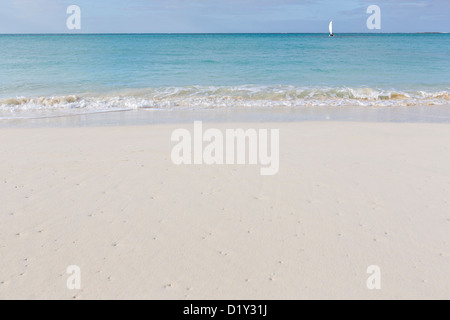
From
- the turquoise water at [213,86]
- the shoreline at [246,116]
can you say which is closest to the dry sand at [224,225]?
the shoreline at [246,116]

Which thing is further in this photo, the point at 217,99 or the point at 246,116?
the point at 217,99

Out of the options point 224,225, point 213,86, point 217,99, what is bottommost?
point 224,225

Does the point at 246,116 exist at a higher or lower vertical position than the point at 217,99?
lower

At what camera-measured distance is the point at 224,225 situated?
4.39 meters

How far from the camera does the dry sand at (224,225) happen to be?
3402 mm

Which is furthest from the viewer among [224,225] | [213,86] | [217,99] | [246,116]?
[213,86]

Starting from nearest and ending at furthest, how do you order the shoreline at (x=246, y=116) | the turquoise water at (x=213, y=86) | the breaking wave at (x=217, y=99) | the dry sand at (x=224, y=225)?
the dry sand at (x=224, y=225) < the shoreline at (x=246, y=116) < the breaking wave at (x=217, y=99) < the turquoise water at (x=213, y=86)

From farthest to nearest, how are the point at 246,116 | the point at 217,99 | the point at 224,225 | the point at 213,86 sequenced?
the point at 213,86 → the point at 217,99 → the point at 246,116 → the point at 224,225

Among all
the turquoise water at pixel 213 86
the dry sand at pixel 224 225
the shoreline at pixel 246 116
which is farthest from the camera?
the turquoise water at pixel 213 86

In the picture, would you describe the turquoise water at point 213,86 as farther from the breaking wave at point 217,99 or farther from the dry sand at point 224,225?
the dry sand at point 224,225

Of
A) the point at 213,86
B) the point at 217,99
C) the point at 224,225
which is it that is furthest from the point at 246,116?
the point at 224,225

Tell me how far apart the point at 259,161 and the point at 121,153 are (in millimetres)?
2437

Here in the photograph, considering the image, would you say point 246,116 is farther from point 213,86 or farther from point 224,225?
point 224,225

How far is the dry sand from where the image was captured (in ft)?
11.2
